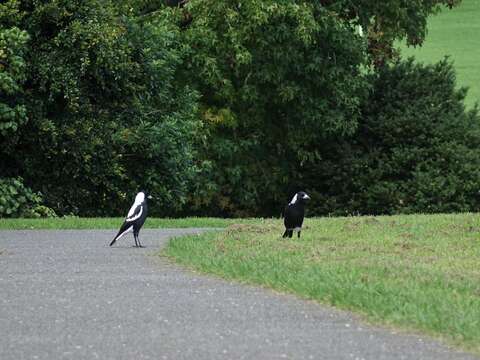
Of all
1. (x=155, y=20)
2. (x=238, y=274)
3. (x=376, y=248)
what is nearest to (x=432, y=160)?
(x=155, y=20)

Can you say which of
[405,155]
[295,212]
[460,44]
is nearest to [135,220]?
[295,212]

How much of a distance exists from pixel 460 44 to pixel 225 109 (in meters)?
45.6

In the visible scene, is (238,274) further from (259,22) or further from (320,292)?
(259,22)

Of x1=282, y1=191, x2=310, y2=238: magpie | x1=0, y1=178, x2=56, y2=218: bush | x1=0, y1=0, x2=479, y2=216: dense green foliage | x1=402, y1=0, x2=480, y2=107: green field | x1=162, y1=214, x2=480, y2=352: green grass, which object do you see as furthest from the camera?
x1=402, y1=0, x2=480, y2=107: green field

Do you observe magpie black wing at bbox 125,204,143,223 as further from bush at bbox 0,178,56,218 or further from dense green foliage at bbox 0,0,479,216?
bush at bbox 0,178,56,218

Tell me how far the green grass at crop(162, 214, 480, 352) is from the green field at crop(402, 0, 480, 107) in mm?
48478

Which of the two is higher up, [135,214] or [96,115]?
[96,115]

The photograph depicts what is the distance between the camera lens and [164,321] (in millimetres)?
12055

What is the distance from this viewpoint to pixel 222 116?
41875mm

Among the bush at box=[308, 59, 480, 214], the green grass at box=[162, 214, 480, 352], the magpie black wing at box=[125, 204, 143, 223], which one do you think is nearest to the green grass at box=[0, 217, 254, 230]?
the green grass at box=[162, 214, 480, 352]

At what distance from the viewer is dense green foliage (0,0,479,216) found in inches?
1270

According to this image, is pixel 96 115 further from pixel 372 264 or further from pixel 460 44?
pixel 460 44

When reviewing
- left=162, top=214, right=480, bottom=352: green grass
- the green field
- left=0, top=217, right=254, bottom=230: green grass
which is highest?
the green field

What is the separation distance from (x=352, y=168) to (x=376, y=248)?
1001 inches
